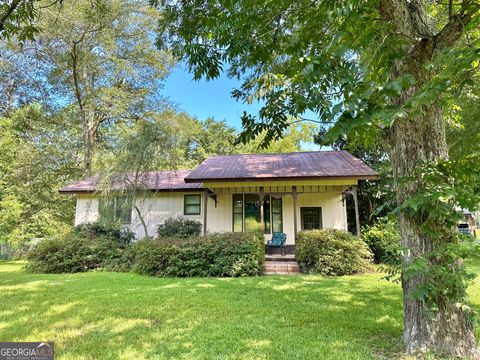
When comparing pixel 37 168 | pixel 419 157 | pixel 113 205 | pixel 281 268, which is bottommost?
pixel 281 268

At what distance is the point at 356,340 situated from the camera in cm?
382

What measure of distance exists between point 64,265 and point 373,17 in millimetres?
11525

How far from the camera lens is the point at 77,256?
10648 mm

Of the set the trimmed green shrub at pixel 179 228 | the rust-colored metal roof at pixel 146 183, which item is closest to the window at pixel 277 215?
the trimmed green shrub at pixel 179 228

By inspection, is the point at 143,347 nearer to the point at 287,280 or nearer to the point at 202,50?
the point at 202,50

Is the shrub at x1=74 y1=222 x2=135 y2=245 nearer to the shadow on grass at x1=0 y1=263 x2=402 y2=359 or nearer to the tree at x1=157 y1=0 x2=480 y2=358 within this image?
the shadow on grass at x1=0 y1=263 x2=402 y2=359

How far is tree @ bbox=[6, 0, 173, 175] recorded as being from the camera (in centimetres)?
1759

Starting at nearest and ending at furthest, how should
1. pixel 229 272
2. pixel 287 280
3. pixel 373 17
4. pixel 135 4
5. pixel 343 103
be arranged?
pixel 343 103
pixel 373 17
pixel 287 280
pixel 229 272
pixel 135 4

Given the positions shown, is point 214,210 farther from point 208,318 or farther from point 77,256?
point 208,318

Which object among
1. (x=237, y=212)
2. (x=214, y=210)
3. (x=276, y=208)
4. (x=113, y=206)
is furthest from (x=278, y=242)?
(x=113, y=206)

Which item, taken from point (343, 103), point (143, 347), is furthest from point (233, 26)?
point (143, 347)

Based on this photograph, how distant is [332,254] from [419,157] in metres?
6.38

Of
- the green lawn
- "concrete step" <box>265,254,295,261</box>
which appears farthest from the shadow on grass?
"concrete step" <box>265,254,295,261</box>

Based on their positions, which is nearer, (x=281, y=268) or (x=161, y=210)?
(x=281, y=268)
